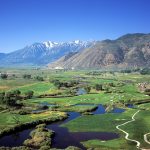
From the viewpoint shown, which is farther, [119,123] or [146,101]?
[146,101]

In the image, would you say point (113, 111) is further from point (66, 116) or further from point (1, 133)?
point (1, 133)

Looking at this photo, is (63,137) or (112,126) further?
(112,126)

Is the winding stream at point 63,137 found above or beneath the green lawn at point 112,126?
beneath

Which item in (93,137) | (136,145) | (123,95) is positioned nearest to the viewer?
(136,145)

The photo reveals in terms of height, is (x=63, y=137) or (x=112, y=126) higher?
(x=112, y=126)

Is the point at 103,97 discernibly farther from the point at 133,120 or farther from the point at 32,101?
the point at 133,120

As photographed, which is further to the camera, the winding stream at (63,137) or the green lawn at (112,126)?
the winding stream at (63,137)

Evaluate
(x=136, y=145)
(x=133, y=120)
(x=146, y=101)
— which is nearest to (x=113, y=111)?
(x=133, y=120)

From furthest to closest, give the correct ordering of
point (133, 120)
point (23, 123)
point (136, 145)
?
1. point (133, 120)
2. point (23, 123)
3. point (136, 145)

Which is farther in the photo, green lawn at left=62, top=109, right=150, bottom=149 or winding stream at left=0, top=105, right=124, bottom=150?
winding stream at left=0, top=105, right=124, bottom=150

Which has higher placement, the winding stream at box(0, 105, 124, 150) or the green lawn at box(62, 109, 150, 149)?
the green lawn at box(62, 109, 150, 149)
